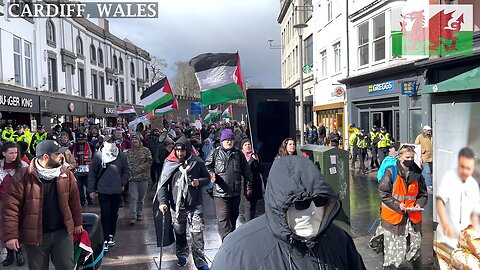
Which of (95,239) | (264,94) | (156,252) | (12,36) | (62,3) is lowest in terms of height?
(156,252)

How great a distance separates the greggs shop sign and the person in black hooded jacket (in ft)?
56.6

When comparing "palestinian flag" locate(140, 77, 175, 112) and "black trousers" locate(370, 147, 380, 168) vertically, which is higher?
"palestinian flag" locate(140, 77, 175, 112)

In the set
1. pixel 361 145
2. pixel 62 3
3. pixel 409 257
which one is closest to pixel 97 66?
pixel 62 3

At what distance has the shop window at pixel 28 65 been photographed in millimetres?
24438

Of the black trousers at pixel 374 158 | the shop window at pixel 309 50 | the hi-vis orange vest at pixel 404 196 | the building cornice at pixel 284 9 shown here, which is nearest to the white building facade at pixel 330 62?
the shop window at pixel 309 50

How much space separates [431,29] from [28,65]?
856 inches

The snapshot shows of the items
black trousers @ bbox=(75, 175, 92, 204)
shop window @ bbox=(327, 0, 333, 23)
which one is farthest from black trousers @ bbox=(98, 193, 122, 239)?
shop window @ bbox=(327, 0, 333, 23)

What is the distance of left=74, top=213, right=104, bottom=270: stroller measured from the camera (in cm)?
476

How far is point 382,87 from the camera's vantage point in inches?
747

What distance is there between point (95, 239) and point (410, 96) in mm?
14925

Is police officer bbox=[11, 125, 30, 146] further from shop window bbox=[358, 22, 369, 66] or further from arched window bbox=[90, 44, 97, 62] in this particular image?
arched window bbox=[90, 44, 97, 62]

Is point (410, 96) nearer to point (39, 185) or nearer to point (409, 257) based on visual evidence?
point (409, 257)

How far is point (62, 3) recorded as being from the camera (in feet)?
95.7

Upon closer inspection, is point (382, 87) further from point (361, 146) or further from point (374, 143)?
point (361, 146)
